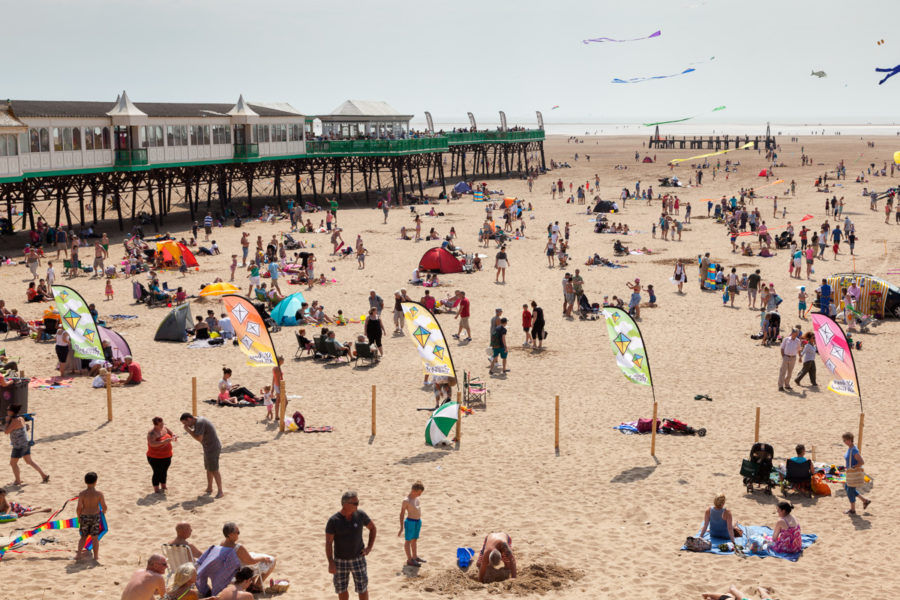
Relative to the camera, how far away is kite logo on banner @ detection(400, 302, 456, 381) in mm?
12695

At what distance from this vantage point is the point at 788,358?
15562mm

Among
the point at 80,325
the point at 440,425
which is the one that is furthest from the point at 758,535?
the point at 80,325

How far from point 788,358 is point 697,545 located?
7.53 metres

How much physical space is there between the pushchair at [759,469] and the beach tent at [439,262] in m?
17.6

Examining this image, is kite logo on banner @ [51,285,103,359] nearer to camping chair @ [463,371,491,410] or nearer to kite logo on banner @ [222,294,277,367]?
kite logo on banner @ [222,294,277,367]

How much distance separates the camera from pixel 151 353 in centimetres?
1812

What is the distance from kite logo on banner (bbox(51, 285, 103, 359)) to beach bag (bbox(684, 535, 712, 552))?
9.29m

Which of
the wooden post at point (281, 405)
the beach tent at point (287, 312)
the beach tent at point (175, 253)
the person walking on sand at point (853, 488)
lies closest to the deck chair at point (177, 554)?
the wooden post at point (281, 405)

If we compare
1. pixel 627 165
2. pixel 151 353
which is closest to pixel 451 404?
pixel 151 353

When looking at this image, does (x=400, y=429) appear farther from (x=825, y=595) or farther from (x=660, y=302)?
(x=660, y=302)

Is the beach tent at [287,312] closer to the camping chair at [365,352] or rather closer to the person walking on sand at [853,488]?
the camping chair at [365,352]

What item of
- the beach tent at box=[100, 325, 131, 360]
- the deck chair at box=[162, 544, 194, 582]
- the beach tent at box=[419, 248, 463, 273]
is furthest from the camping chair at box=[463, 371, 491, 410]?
the beach tent at box=[419, 248, 463, 273]

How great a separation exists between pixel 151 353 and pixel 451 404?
27.5 ft

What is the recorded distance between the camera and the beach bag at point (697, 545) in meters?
9.07
